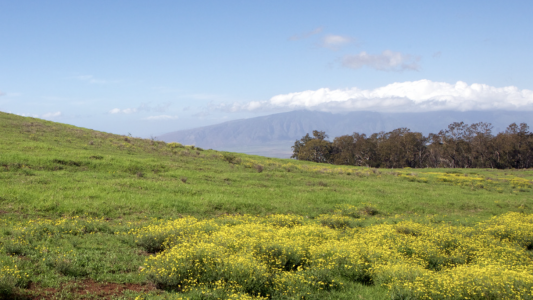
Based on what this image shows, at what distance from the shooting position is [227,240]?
9.38m

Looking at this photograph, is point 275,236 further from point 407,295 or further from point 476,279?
point 476,279

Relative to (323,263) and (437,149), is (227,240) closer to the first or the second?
(323,263)

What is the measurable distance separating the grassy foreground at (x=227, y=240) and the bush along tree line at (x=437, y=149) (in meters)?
61.0

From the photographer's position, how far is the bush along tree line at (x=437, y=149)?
73.4 meters

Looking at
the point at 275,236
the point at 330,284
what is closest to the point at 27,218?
the point at 275,236

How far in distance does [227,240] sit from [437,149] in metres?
83.4

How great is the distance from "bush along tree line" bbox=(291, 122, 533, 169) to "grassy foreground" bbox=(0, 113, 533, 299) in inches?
2400

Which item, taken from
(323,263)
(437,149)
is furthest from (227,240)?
(437,149)

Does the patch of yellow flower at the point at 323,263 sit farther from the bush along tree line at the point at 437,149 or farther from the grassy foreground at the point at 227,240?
the bush along tree line at the point at 437,149

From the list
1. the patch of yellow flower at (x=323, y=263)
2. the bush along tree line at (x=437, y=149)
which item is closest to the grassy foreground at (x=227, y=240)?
the patch of yellow flower at (x=323, y=263)

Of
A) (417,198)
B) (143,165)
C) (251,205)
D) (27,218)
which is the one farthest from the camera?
(143,165)

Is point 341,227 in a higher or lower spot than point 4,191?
lower

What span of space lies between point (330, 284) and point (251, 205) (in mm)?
10397

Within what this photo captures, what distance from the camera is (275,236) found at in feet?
34.1
